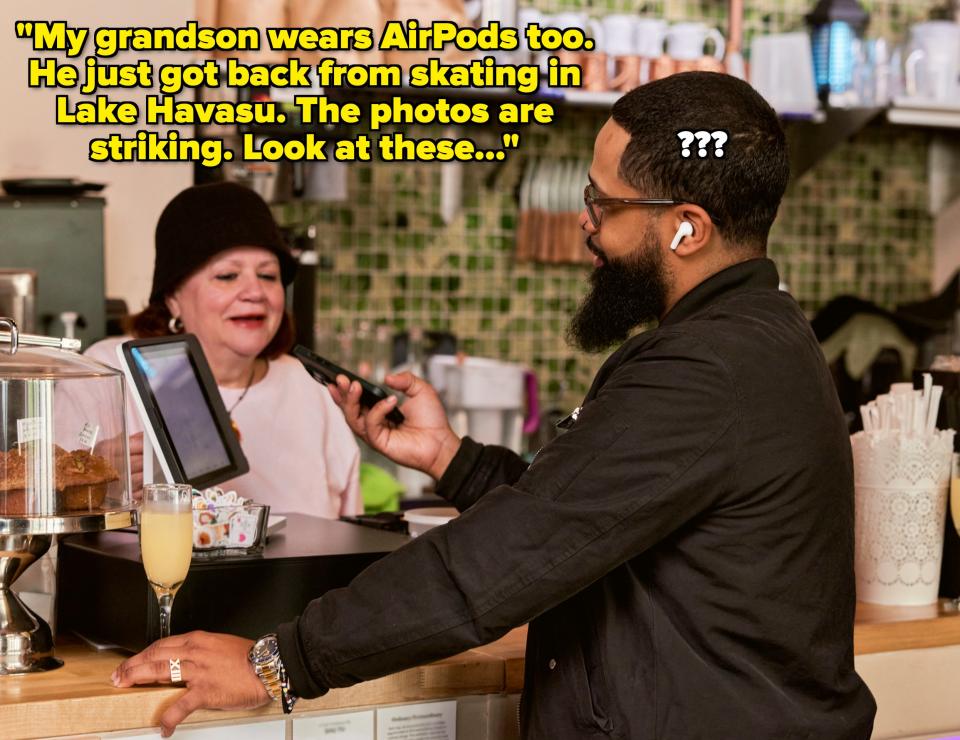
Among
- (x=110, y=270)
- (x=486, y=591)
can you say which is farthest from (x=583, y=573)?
(x=110, y=270)

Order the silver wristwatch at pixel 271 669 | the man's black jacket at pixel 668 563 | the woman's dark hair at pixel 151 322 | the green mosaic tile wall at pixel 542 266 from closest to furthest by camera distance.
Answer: the man's black jacket at pixel 668 563 < the silver wristwatch at pixel 271 669 < the woman's dark hair at pixel 151 322 < the green mosaic tile wall at pixel 542 266

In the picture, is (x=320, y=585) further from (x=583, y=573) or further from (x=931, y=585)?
(x=931, y=585)

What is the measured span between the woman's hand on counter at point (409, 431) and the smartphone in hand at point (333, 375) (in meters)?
0.01

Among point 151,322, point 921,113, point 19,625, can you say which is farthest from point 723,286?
point 921,113

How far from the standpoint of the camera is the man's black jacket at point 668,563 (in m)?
1.61

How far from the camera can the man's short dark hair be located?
1.75 metres

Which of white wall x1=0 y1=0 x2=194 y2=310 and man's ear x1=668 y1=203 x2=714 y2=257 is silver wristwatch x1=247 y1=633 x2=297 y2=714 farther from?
white wall x1=0 y1=0 x2=194 y2=310

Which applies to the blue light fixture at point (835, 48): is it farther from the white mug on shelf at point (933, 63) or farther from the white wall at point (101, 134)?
the white wall at point (101, 134)

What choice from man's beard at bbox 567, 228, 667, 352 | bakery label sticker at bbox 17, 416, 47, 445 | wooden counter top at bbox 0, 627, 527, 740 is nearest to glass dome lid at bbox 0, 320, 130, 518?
bakery label sticker at bbox 17, 416, 47, 445

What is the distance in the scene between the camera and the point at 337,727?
195 centimetres

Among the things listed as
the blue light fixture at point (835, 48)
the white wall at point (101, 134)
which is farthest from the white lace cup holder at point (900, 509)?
the blue light fixture at point (835, 48)

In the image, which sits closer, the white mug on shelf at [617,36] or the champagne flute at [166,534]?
the champagne flute at [166,534]

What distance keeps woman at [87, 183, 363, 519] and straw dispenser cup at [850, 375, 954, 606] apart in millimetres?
1348

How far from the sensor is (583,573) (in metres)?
1.62
